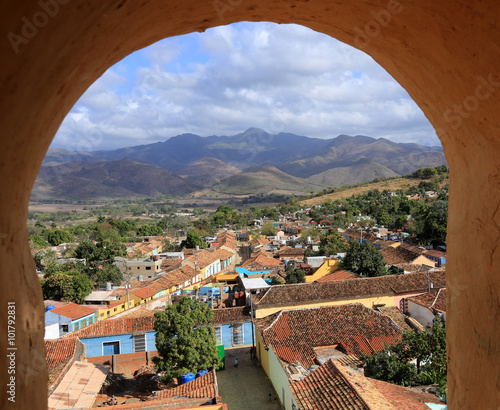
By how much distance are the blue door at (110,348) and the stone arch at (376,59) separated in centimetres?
1704

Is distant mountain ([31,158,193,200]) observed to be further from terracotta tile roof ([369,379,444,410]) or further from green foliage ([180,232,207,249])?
terracotta tile roof ([369,379,444,410])

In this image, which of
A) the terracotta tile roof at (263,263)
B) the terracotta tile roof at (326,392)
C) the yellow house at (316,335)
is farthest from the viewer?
the terracotta tile roof at (263,263)

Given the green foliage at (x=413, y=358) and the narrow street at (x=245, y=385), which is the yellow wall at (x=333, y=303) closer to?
the narrow street at (x=245, y=385)

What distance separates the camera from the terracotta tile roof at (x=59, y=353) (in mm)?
12664

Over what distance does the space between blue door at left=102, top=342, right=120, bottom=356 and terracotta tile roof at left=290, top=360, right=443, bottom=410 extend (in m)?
9.67

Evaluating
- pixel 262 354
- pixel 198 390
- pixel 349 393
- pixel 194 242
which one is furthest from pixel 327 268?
pixel 194 242

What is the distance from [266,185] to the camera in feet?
501

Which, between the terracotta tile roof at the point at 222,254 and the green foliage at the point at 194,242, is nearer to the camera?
the terracotta tile roof at the point at 222,254

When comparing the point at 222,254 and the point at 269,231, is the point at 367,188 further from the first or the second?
the point at 222,254

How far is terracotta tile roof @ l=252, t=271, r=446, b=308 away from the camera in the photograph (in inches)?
733

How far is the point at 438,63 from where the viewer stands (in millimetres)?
1894

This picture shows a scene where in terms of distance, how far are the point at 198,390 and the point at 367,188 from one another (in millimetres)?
78630

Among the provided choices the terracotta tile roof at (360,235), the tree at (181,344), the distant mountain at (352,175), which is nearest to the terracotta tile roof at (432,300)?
the tree at (181,344)

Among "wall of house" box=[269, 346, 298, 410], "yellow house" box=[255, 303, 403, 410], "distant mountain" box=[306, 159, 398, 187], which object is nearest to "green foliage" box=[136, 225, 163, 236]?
"yellow house" box=[255, 303, 403, 410]
